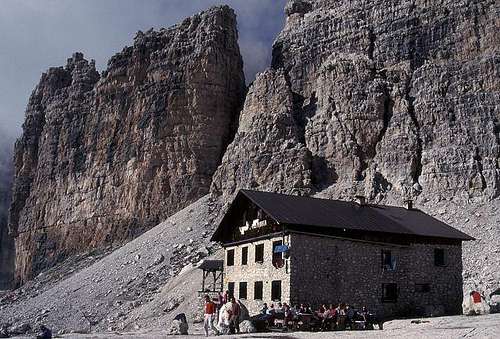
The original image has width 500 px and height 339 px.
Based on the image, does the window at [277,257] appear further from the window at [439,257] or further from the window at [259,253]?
the window at [439,257]

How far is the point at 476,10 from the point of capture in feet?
246

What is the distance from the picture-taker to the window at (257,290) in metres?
36.2

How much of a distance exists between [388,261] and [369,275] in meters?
1.65

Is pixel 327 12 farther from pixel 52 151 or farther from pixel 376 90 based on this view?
pixel 52 151

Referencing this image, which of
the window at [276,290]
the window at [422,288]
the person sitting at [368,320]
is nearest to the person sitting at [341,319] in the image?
the person sitting at [368,320]

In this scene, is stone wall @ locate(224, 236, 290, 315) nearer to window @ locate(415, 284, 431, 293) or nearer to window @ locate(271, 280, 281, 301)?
window @ locate(271, 280, 281, 301)

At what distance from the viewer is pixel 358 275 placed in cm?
3450

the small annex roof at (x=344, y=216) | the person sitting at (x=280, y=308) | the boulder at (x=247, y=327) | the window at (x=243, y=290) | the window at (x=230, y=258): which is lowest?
the boulder at (x=247, y=327)

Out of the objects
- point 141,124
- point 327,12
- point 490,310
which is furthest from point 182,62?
point 490,310

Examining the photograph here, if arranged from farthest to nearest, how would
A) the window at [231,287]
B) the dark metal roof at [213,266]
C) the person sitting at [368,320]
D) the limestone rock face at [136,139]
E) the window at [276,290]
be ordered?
the limestone rock face at [136,139] → the dark metal roof at [213,266] → the window at [231,287] → the window at [276,290] → the person sitting at [368,320]

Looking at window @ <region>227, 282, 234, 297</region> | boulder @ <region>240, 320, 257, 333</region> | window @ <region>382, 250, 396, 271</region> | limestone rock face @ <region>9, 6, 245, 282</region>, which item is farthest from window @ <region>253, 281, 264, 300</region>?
limestone rock face @ <region>9, 6, 245, 282</region>

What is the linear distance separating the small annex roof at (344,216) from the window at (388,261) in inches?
52.0

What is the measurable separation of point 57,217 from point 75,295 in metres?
45.7

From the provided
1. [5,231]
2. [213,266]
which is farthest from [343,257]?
[5,231]
